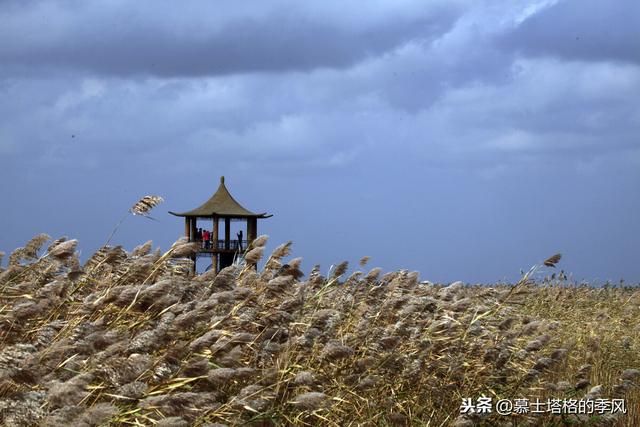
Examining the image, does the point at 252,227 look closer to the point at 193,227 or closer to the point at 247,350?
the point at 193,227

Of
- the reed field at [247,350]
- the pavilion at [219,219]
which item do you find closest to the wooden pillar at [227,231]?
the pavilion at [219,219]

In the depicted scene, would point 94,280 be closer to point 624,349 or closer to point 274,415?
point 274,415

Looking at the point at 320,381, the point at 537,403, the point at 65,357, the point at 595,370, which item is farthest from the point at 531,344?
the point at 65,357

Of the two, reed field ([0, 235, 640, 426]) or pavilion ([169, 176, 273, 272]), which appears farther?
pavilion ([169, 176, 273, 272])

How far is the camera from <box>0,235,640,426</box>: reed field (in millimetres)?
4059

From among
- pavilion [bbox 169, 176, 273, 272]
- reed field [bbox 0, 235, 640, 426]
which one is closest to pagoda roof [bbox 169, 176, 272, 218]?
pavilion [bbox 169, 176, 273, 272]

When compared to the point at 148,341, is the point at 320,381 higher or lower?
lower

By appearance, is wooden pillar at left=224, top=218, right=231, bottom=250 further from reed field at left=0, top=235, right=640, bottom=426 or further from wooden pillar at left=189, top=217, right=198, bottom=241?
reed field at left=0, top=235, right=640, bottom=426

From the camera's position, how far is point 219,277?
6332 mm

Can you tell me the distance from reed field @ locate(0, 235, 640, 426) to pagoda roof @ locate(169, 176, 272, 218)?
731 inches

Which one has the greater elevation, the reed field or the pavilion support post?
the pavilion support post

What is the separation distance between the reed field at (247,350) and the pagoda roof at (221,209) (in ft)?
60.9

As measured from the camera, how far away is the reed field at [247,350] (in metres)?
4.06

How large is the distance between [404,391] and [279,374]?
1.14 metres
